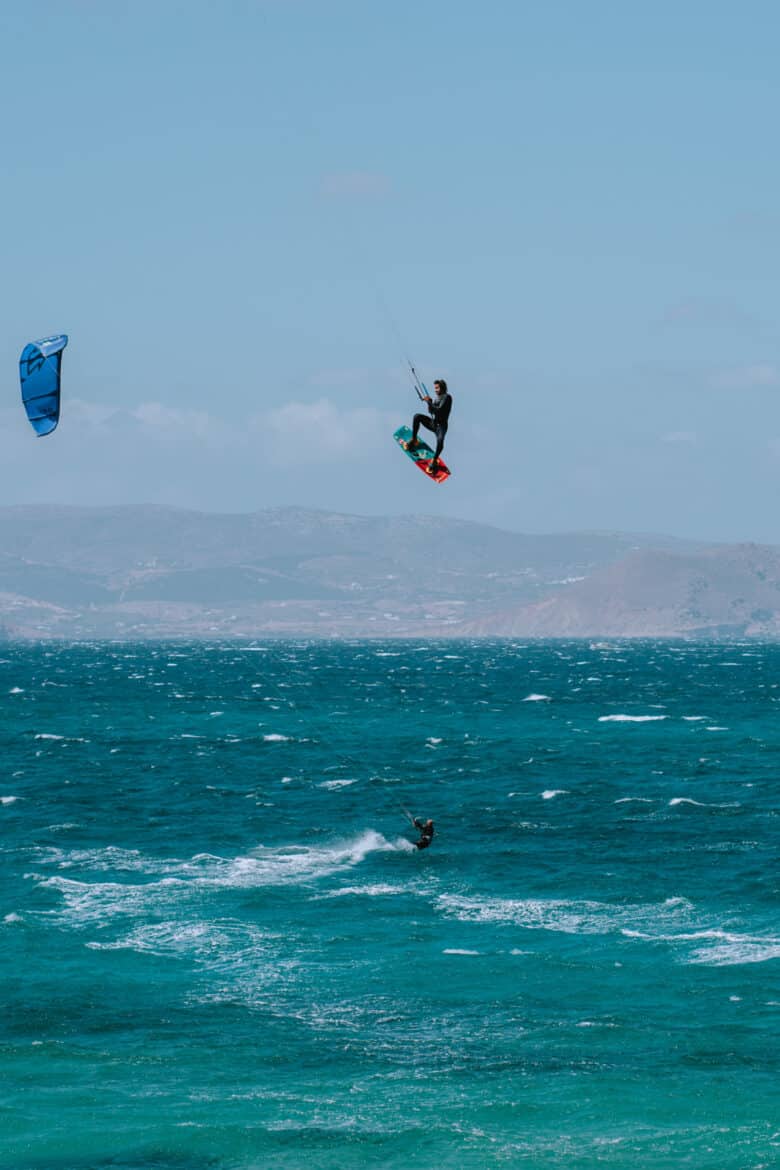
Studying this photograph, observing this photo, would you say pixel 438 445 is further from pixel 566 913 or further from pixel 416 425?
pixel 566 913

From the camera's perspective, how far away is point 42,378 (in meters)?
43.7

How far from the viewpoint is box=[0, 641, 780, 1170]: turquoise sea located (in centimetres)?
4309

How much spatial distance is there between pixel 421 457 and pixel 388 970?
24.1 m

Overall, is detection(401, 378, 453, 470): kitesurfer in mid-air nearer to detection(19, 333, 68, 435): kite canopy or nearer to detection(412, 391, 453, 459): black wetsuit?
detection(412, 391, 453, 459): black wetsuit

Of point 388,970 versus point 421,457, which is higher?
point 421,457

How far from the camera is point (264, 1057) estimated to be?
48438 mm

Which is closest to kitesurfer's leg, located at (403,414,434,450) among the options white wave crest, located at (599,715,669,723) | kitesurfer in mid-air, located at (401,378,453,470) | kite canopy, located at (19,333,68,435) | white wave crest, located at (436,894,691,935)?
kitesurfer in mid-air, located at (401,378,453,470)

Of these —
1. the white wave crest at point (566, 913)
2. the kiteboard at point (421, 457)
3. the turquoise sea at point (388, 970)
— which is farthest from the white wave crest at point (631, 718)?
the kiteboard at point (421, 457)

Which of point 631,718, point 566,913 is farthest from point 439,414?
point 631,718

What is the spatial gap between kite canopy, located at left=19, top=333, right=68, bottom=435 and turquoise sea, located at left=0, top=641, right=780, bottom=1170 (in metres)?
20.0

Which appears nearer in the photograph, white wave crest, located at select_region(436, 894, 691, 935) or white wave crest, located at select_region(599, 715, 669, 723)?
white wave crest, located at select_region(436, 894, 691, 935)

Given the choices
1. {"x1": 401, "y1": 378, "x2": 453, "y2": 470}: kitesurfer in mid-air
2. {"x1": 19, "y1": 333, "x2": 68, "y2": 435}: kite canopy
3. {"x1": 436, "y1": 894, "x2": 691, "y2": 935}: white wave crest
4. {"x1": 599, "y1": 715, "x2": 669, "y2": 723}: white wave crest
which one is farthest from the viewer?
{"x1": 599, "y1": 715, "x2": 669, "y2": 723}: white wave crest

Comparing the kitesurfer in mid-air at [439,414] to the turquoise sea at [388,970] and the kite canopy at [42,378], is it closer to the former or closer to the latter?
the kite canopy at [42,378]

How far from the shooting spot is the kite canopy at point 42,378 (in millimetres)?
42781
